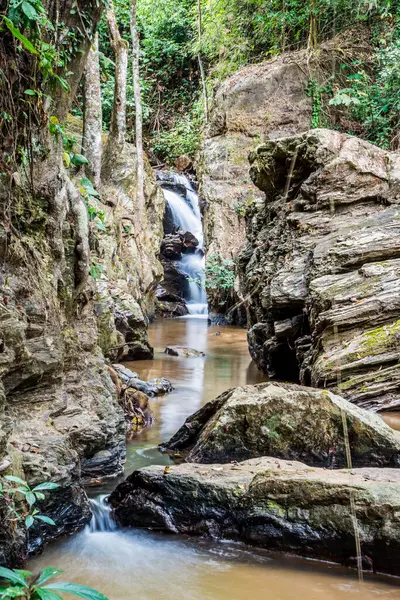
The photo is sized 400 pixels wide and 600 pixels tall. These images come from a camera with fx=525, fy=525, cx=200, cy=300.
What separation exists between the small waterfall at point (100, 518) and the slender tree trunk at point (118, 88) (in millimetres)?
9467

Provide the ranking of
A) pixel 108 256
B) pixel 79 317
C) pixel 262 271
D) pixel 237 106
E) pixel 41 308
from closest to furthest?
pixel 41 308
pixel 79 317
pixel 262 271
pixel 108 256
pixel 237 106

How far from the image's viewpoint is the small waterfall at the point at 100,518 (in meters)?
3.77

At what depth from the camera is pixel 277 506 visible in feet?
11.3

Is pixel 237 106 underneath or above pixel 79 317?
above

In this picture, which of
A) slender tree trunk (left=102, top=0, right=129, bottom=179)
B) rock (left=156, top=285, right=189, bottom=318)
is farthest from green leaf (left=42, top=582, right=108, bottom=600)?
rock (left=156, top=285, right=189, bottom=318)

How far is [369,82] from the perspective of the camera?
1491cm

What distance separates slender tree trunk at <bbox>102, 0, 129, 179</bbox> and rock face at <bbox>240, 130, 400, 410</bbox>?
3.61 m

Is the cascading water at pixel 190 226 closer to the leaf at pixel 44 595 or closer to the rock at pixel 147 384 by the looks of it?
the rock at pixel 147 384

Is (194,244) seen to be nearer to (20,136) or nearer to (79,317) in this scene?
(79,317)

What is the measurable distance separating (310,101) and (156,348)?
10.1m

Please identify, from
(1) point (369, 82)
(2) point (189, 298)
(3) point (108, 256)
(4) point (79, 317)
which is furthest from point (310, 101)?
(4) point (79, 317)

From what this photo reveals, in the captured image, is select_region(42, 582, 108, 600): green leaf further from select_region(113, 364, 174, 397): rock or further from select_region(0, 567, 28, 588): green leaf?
select_region(113, 364, 174, 397): rock

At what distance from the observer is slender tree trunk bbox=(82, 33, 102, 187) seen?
9.28m

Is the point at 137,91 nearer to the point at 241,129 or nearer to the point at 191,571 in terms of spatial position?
the point at 241,129
